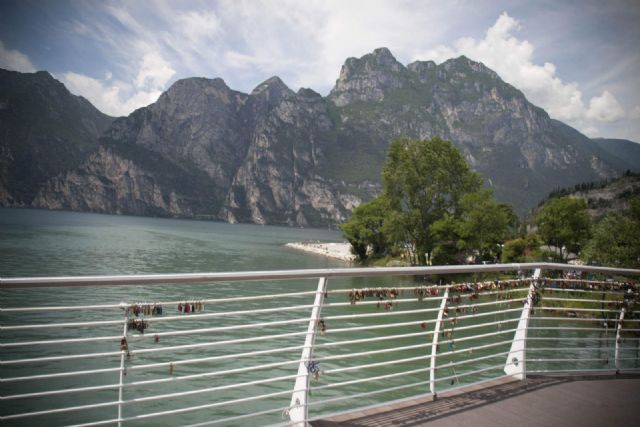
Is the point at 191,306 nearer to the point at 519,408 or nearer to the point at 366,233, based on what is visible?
the point at 519,408

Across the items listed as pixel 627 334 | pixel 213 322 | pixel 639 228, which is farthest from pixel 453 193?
pixel 213 322

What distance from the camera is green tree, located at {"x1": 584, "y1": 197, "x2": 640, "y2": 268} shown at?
27609mm

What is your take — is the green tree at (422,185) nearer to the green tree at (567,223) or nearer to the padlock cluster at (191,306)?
the green tree at (567,223)

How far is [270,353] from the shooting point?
6566mm

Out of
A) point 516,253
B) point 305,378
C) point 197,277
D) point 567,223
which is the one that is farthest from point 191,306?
point 567,223

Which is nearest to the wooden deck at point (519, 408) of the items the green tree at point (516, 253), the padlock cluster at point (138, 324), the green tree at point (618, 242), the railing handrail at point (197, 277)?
the railing handrail at point (197, 277)

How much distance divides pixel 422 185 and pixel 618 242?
2344 centimetres

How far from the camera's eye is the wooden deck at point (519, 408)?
13.1 feet

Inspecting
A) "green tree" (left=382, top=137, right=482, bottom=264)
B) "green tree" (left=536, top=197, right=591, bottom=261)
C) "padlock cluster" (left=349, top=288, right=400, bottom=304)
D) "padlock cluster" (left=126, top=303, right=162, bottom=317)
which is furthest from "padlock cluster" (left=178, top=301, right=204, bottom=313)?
"green tree" (left=536, top=197, right=591, bottom=261)

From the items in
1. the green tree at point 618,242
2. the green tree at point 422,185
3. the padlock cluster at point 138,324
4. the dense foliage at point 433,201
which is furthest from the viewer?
the green tree at point 422,185

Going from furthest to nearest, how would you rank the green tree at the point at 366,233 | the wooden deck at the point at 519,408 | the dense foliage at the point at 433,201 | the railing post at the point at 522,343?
1. the green tree at the point at 366,233
2. the dense foliage at the point at 433,201
3. the railing post at the point at 522,343
4. the wooden deck at the point at 519,408

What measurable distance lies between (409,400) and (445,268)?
1615mm

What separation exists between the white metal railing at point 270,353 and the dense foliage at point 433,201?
78.4 ft

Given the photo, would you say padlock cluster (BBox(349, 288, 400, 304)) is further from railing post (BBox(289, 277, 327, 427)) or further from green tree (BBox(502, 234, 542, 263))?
green tree (BBox(502, 234, 542, 263))
